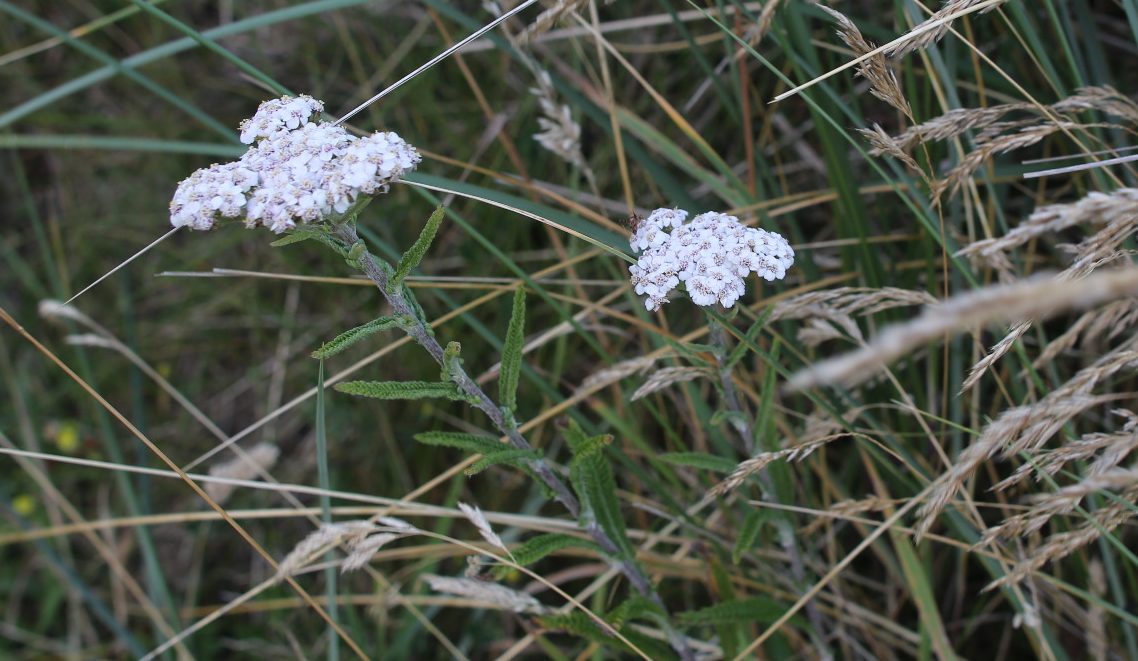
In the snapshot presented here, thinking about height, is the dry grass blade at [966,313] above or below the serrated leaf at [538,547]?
above

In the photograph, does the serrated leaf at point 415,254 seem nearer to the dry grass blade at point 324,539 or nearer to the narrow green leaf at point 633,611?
the dry grass blade at point 324,539

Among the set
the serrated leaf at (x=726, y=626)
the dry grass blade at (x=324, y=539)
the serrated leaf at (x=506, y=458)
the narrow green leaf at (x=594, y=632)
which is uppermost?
the serrated leaf at (x=506, y=458)

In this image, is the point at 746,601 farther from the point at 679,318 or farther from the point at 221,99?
the point at 221,99

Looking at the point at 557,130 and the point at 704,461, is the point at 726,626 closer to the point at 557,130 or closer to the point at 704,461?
the point at 704,461

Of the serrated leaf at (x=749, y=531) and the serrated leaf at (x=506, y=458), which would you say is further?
the serrated leaf at (x=749, y=531)

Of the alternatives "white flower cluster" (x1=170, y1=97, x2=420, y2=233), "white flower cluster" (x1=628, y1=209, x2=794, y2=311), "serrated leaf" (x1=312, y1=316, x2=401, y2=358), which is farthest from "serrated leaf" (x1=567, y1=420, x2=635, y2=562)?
"white flower cluster" (x1=170, y1=97, x2=420, y2=233)

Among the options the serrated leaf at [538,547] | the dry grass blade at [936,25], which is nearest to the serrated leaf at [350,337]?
the serrated leaf at [538,547]
